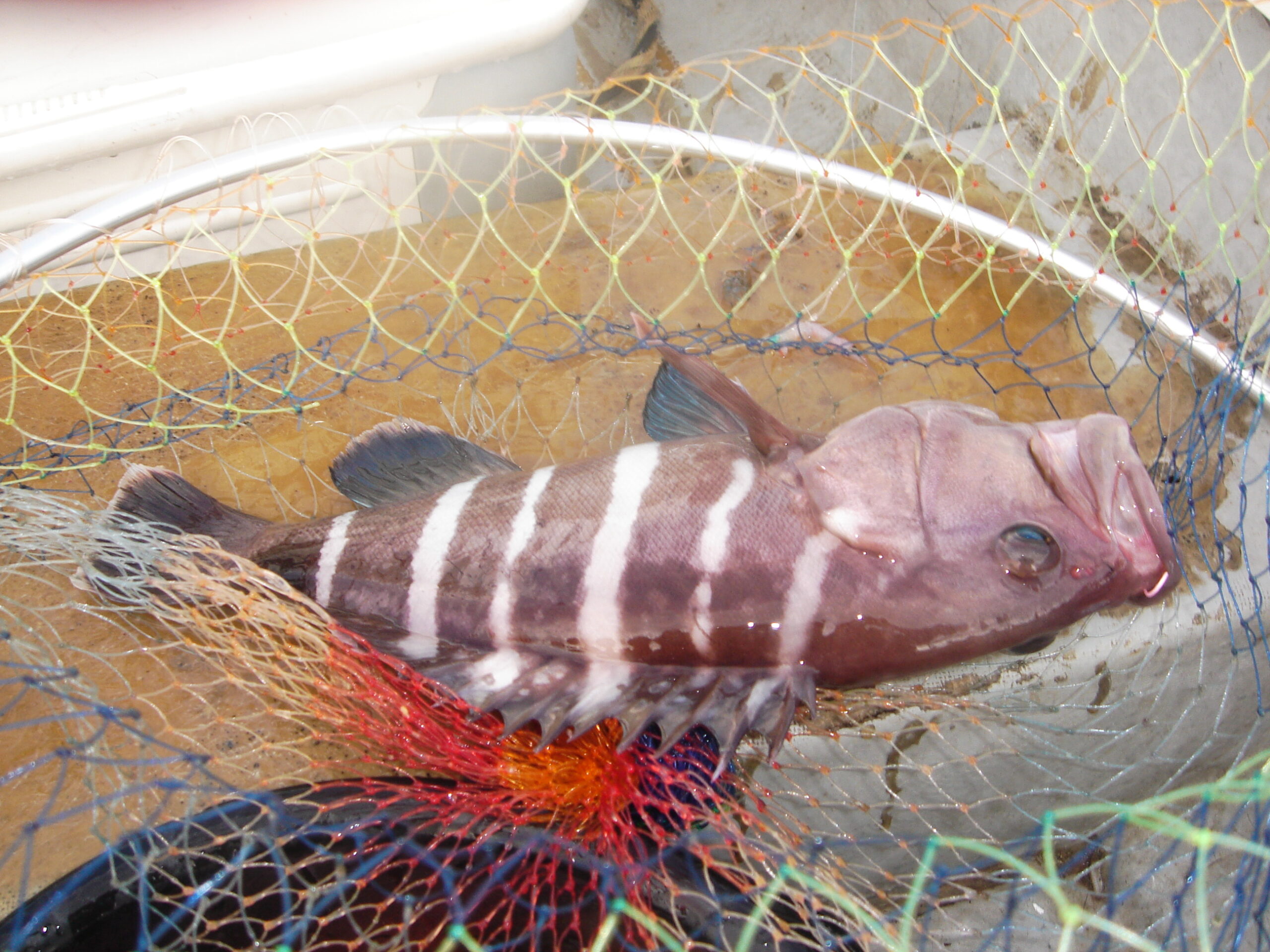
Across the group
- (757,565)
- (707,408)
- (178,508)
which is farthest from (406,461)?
(757,565)

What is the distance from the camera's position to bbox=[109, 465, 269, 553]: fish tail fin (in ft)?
10.0

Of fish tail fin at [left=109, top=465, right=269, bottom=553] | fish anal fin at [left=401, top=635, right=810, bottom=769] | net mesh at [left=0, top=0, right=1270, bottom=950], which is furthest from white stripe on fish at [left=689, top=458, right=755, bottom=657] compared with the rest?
fish tail fin at [left=109, top=465, right=269, bottom=553]

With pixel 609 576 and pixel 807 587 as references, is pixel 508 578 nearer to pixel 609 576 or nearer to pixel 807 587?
pixel 609 576

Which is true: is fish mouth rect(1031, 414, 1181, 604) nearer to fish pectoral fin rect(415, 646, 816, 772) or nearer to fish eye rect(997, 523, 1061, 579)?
fish eye rect(997, 523, 1061, 579)

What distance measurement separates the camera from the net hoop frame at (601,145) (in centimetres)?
302

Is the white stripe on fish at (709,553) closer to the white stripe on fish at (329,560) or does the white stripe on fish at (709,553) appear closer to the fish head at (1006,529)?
the fish head at (1006,529)

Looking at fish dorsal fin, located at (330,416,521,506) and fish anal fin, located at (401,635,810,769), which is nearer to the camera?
fish anal fin, located at (401,635,810,769)

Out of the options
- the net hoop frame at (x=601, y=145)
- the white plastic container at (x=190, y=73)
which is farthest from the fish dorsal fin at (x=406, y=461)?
the white plastic container at (x=190, y=73)

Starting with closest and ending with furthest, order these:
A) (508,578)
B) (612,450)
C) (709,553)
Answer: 1. (709,553)
2. (508,578)
3. (612,450)

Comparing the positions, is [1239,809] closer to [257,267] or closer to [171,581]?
[171,581]

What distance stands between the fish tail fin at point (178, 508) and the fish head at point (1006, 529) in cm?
204

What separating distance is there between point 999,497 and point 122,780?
2.81 m

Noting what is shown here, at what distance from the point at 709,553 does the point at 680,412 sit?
63 cm

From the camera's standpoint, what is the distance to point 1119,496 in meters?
2.45
